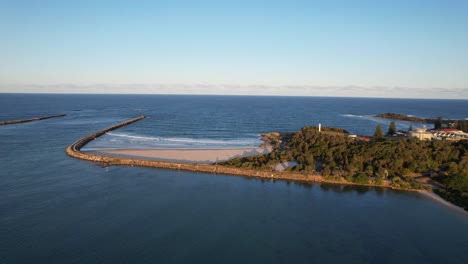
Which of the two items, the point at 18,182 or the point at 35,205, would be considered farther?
the point at 18,182

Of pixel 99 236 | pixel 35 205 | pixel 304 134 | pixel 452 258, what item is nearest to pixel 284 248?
pixel 452 258

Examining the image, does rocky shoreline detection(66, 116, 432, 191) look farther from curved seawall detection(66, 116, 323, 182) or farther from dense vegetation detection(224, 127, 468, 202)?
dense vegetation detection(224, 127, 468, 202)

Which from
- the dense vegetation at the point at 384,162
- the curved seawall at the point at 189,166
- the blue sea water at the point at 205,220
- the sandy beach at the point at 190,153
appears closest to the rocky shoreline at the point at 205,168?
the curved seawall at the point at 189,166

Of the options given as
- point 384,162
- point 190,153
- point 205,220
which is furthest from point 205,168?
point 384,162

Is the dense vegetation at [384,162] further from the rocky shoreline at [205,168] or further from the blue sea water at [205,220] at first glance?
the blue sea water at [205,220]

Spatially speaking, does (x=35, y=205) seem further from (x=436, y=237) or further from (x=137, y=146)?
(x=436, y=237)

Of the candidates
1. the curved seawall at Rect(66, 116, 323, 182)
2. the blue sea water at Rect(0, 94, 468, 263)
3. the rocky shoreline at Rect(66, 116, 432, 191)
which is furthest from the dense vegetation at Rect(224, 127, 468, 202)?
the blue sea water at Rect(0, 94, 468, 263)

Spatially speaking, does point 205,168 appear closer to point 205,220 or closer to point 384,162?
point 205,220
